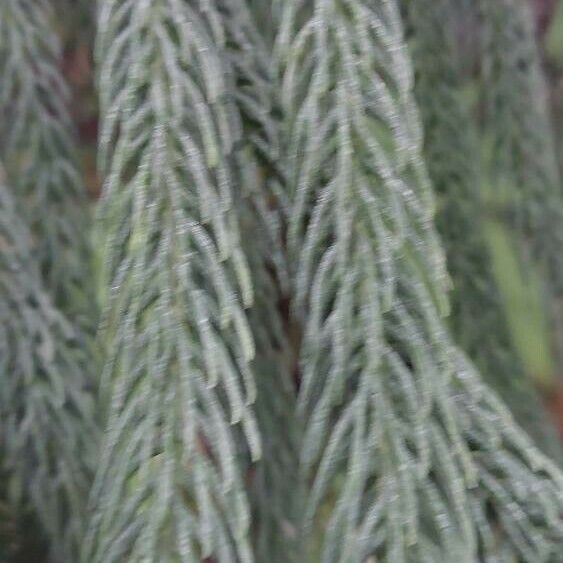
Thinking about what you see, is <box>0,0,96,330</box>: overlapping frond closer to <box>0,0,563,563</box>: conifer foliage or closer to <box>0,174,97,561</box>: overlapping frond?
<box>0,174,97,561</box>: overlapping frond

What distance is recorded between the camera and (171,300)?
658 mm

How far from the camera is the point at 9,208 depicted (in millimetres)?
970

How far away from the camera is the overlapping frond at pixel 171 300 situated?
2.10 ft

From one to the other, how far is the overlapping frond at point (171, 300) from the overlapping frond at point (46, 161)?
35 cm

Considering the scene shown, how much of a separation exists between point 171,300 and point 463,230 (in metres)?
0.62

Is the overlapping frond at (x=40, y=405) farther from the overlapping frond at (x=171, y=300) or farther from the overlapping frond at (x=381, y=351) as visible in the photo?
the overlapping frond at (x=381, y=351)

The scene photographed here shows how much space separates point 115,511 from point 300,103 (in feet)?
1.11

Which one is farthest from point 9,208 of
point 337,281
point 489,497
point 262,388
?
point 489,497

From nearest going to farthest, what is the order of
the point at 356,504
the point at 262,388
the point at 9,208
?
the point at 356,504, the point at 262,388, the point at 9,208

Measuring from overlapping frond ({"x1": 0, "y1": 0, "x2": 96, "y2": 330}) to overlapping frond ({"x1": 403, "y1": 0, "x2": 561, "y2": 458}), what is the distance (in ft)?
1.40

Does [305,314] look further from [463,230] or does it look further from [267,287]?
[463,230]

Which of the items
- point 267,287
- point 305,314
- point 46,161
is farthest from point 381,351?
point 46,161

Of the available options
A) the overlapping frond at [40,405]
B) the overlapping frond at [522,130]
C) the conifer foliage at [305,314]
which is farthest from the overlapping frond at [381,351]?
the overlapping frond at [522,130]

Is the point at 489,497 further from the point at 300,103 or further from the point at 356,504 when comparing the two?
the point at 300,103
